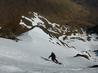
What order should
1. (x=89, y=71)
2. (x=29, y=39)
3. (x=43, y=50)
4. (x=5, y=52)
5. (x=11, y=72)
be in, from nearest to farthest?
(x=11, y=72), (x=89, y=71), (x=5, y=52), (x=43, y=50), (x=29, y=39)

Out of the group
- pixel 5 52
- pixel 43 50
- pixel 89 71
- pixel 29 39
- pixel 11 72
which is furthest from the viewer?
pixel 29 39

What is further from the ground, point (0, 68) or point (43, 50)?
point (43, 50)

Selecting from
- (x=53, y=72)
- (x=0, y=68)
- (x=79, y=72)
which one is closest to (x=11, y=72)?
(x=0, y=68)

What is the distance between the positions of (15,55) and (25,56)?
5.28ft

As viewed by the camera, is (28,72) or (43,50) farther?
(43,50)

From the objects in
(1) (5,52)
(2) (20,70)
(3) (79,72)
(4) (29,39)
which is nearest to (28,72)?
(2) (20,70)

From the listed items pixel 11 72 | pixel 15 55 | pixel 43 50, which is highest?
pixel 43 50

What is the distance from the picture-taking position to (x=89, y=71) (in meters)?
22.8

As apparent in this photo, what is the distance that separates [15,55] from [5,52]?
3.50 feet

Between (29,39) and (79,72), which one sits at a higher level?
(29,39)

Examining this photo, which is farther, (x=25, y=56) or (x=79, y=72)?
(x=25, y=56)

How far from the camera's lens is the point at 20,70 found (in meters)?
22.4

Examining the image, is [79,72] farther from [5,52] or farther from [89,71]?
[5,52]

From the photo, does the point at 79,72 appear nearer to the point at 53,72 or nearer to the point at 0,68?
the point at 53,72
